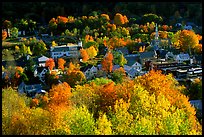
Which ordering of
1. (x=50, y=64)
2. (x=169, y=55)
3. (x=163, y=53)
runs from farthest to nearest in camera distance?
(x=163, y=53) → (x=169, y=55) → (x=50, y=64)

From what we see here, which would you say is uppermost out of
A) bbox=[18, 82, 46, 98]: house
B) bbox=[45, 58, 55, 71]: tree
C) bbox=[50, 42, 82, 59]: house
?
bbox=[50, 42, 82, 59]: house

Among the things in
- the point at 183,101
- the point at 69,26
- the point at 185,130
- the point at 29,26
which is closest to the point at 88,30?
the point at 69,26

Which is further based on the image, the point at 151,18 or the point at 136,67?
the point at 151,18

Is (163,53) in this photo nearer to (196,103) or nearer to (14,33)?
(196,103)

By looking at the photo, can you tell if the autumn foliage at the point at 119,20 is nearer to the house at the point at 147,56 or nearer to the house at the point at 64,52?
the house at the point at 64,52

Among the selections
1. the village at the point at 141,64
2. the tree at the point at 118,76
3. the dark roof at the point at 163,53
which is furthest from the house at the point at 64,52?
the tree at the point at 118,76

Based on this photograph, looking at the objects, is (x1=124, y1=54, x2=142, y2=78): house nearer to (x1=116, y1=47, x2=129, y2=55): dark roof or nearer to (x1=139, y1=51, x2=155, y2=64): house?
(x1=139, y1=51, x2=155, y2=64): house

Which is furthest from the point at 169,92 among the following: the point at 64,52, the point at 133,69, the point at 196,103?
the point at 64,52

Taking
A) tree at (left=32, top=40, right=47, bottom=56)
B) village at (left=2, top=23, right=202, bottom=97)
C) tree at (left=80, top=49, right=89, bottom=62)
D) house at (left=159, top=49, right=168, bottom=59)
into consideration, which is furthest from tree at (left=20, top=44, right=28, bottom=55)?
house at (left=159, top=49, right=168, bottom=59)
